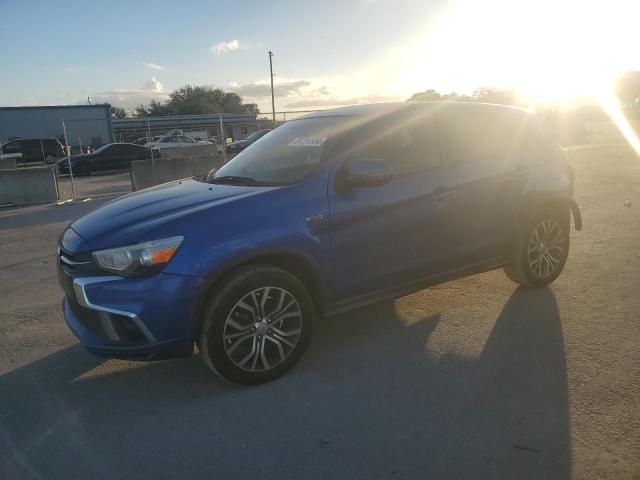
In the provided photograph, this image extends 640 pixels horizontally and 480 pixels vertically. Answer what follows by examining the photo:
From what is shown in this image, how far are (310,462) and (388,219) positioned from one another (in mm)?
1756

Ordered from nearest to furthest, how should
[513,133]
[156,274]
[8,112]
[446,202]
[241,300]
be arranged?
[156,274] → [241,300] → [446,202] → [513,133] → [8,112]

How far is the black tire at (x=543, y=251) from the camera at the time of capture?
4.53m

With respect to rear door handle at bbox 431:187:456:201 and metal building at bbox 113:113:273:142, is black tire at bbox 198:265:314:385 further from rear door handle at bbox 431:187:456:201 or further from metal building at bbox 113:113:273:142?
metal building at bbox 113:113:273:142

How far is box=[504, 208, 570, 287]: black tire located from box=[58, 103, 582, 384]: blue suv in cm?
2

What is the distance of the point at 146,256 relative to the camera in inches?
113

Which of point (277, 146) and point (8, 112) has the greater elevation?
point (8, 112)

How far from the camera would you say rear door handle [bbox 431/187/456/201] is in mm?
3852

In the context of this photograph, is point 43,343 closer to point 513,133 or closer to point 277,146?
point 277,146

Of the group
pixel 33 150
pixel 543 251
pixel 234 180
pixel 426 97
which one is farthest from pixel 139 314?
pixel 33 150

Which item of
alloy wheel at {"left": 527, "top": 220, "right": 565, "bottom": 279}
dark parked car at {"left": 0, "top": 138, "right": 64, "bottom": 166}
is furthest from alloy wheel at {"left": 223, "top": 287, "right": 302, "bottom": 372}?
dark parked car at {"left": 0, "top": 138, "right": 64, "bottom": 166}

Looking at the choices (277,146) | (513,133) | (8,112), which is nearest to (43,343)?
(277,146)

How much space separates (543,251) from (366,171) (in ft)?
7.49

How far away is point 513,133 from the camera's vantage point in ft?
15.1

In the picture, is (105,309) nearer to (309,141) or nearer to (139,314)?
(139,314)
